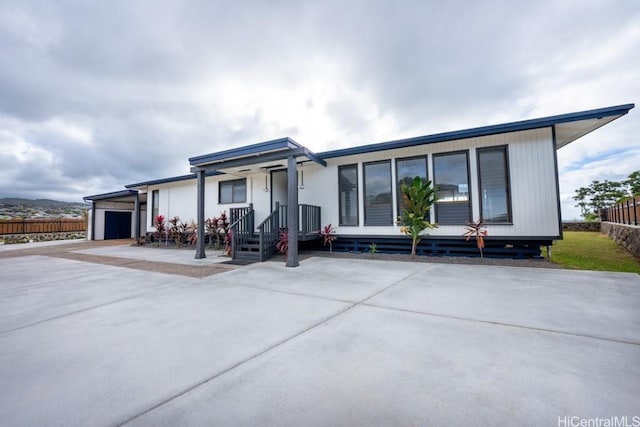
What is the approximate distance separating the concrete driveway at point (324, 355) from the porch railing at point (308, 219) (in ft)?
11.9

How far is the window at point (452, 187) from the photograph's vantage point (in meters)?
6.84

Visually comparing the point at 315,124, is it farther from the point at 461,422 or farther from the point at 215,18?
the point at 461,422


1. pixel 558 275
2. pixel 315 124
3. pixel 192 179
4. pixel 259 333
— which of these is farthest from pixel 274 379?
pixel 315 124

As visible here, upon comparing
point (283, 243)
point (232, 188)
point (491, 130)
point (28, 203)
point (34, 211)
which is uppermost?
Answer: point (28, 203)

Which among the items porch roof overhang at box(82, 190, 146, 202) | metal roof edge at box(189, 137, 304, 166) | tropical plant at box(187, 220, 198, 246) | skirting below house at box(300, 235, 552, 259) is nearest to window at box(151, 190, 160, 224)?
porch roof overhang at box(82, 190, 146, 202)

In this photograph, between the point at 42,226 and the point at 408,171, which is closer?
the point at 408,171

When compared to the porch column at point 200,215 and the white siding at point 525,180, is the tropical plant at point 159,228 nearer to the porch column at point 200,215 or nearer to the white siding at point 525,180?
the porch column at point 200,215

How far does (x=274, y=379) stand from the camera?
5.98 feet

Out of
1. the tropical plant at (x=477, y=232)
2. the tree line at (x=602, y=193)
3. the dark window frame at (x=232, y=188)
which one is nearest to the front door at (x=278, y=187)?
the dark window frame at (x=232, y=188)

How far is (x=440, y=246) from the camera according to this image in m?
7.20

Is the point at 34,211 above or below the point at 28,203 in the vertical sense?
below

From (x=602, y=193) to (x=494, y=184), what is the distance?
80.3 ft

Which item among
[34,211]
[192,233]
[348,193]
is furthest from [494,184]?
[34,211]

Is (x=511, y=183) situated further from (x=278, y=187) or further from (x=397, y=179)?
(x=278, y=187)
